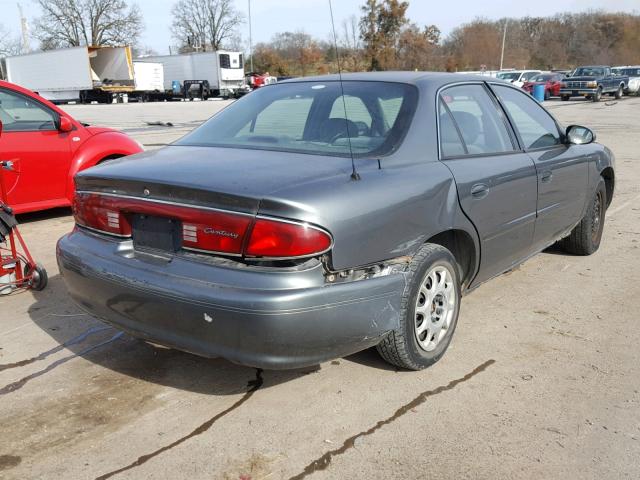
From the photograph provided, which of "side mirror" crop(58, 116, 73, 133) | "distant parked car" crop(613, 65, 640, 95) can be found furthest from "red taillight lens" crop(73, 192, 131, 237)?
"distant parked car" crop(613, 65, 640, 95)

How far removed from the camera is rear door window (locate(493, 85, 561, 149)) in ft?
13.8

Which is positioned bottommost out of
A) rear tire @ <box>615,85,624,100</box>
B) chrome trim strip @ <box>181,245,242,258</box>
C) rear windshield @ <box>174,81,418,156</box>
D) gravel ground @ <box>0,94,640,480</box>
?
rear tire @ <box>615,85,624,100</box>

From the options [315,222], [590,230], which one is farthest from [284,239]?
[590,230]

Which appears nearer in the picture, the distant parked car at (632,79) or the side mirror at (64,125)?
the side mirror at (64,125)

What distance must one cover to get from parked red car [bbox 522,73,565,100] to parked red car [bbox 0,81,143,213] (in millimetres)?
31109

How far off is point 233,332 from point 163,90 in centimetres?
4581

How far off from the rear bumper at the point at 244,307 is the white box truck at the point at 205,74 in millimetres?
43415

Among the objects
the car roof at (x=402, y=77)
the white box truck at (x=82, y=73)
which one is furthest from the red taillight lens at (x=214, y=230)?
the white box truck at (x=82, y=73)

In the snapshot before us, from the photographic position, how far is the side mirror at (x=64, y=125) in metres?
6.63

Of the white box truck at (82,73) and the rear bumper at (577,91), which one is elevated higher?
the white box truck at (82,73)

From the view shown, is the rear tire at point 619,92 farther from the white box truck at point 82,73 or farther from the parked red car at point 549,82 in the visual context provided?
the white box truck at point 82,73

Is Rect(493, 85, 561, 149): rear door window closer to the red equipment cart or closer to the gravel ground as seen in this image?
the gravel ground

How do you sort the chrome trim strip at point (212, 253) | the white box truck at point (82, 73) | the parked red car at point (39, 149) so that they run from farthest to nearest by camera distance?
1. the white box truck at point (82, 73)
2. the parked red car at point (39, 149)
3. the chrome trim strip at point (212, 253)

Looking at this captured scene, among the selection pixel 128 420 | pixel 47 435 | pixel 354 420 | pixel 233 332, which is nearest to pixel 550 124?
pixel 354 420
